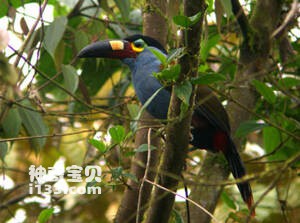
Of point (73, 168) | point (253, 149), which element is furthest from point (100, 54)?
point (253, 149)

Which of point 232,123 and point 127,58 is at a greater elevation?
point 127,58

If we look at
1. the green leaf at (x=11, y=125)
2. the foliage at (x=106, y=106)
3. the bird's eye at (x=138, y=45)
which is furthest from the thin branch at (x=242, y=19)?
the green leaf at (x=11, y=125)

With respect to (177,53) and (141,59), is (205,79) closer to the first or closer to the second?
(177,53)

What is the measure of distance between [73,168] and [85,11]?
1.03 metres

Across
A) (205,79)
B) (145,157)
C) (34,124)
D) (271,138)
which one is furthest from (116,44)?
(205,79)

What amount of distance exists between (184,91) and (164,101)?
1091mm

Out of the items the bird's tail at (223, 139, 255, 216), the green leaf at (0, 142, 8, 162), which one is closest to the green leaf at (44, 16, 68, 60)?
the green leaf at (0, 142, 8, 162)

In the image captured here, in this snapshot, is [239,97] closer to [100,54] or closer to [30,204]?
[100,54]

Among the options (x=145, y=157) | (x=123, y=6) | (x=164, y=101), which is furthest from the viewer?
(x=164, y=101)

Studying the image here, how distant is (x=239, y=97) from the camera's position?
3.31 meters

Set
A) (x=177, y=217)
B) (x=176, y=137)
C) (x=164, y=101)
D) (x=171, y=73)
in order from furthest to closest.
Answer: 1. (x=164, y=101)
2. (x=177, y=217)
3. (x=176, y=137)
4. (x=171, y=73)

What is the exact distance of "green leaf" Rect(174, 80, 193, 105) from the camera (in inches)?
83.5

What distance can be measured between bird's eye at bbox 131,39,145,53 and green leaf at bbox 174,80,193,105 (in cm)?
130

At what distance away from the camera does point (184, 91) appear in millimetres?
2148
